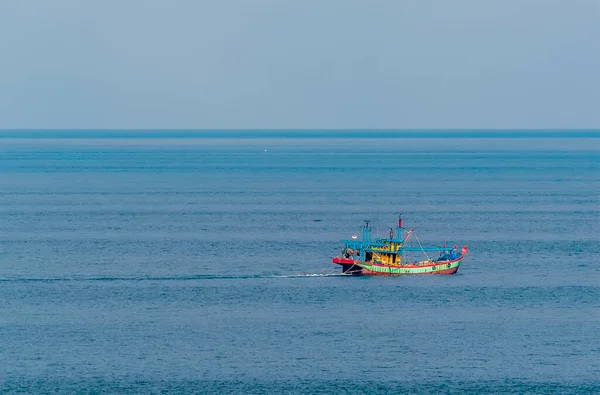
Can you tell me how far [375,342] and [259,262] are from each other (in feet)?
105

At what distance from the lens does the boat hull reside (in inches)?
3760

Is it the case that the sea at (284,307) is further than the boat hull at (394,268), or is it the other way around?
the boat hull at (394,268)

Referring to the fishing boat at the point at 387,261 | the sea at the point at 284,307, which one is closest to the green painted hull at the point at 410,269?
the fishing boat at the point at 387,261

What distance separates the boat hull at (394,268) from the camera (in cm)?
9550

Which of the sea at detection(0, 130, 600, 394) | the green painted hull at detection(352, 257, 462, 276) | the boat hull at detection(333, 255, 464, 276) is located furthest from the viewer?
the green painted hull at detection(352, 257, 462, 276)

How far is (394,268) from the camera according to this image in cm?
9569

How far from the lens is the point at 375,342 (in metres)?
70.5

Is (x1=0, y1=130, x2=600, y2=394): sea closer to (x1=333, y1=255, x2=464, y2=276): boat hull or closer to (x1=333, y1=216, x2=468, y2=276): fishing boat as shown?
(x1=333, y1=255, x2=464, y2=276): boat hull

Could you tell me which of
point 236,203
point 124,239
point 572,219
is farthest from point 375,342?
point 236,203

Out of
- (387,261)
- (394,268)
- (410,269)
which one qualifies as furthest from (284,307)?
(410,269)

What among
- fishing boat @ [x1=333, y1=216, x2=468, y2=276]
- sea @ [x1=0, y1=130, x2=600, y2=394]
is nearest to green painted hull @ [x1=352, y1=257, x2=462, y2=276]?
fishing boat @ [x1=333, y1=216, x2=468, y2=276]

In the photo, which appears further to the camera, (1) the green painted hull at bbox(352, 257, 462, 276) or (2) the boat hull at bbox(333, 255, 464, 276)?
(1) the green painted hull at bbox(352, 257, 462, 276)

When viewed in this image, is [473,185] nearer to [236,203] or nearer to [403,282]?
[236,203]

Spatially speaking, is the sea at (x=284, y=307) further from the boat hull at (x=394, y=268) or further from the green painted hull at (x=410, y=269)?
the green painted hull at (x=410, y=269)
